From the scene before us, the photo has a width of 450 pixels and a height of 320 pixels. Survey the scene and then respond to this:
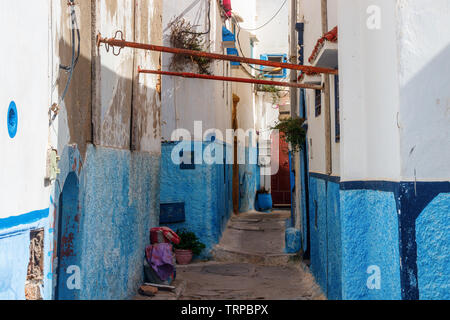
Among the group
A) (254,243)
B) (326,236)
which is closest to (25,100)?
(326,236)

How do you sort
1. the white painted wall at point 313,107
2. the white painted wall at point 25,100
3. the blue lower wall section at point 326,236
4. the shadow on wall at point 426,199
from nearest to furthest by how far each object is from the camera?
the white painted wall at point 25,100 → the shadow on wall at point 426,199 → the blue lower wall section at point 326,236 → the white painted wall at point 313,107

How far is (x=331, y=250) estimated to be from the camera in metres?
7.46

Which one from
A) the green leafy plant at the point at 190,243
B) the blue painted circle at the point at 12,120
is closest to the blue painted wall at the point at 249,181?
the green leafy plant at the point at 190,243

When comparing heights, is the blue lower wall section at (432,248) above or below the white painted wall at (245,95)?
below

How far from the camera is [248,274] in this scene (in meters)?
10.4

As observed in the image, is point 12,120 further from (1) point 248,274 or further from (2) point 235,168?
(2) point 235,168

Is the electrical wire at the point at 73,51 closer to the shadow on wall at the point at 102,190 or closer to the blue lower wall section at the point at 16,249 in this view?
the shadow on wall at the point at 102,190

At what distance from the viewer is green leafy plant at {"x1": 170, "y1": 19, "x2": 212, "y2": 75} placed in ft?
39.6

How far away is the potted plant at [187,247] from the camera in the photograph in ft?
37.0

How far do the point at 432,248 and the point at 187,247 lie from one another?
25.5ft

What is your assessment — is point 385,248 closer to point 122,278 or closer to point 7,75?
point 7,75

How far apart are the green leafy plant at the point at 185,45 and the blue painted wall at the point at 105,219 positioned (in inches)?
141

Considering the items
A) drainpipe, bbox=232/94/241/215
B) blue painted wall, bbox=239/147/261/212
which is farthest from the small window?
blue painted wall, bbox=239/147/261/212

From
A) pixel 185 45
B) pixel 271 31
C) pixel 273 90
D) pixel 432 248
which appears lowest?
Result: pixel 432 248
